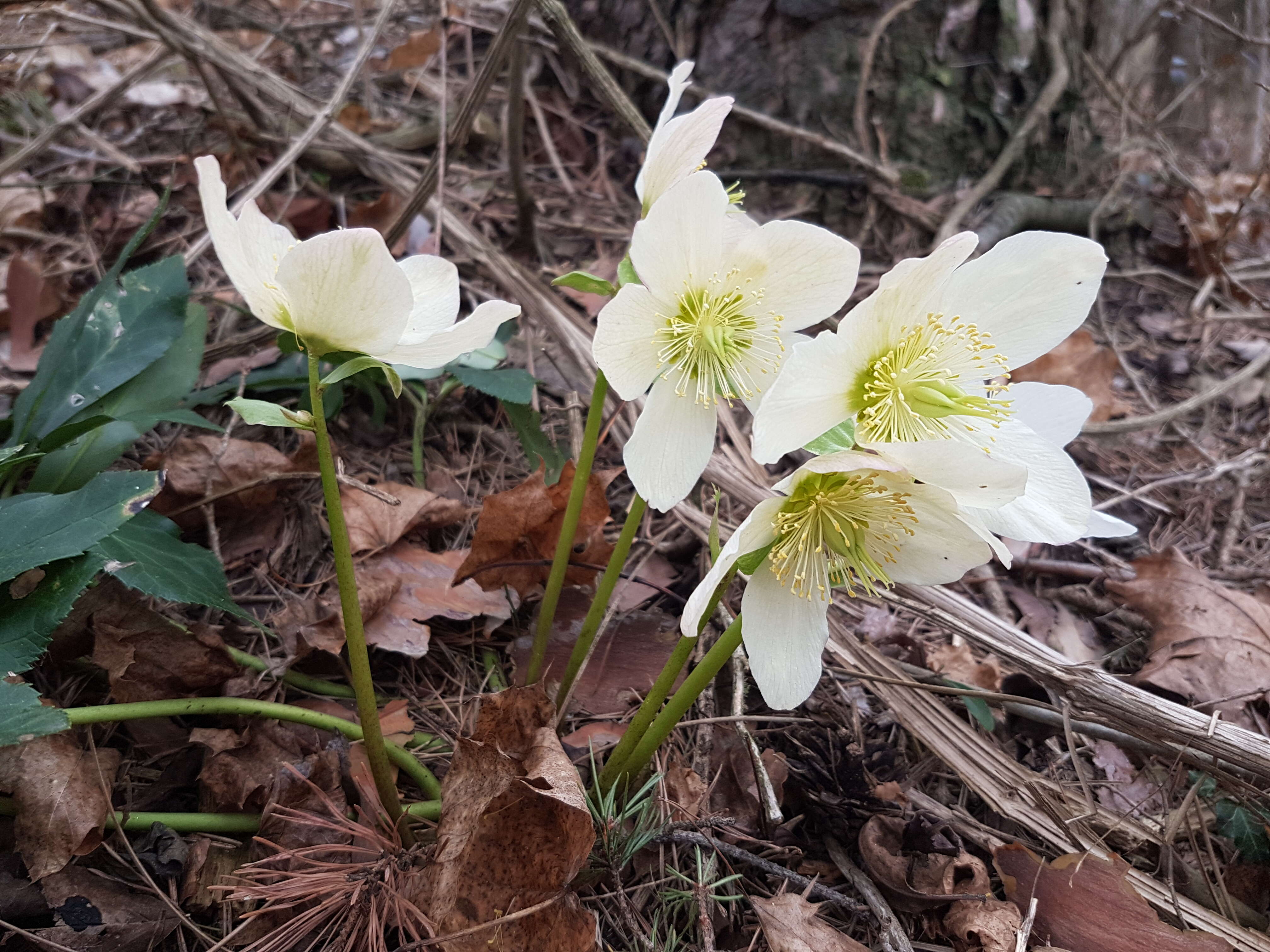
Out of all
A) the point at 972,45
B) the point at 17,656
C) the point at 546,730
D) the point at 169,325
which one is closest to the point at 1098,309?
the point at 972,45

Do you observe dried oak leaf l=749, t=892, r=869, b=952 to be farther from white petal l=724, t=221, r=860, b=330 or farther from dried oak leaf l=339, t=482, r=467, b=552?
dried oak leaf l=339, t=482, r=467, b=552

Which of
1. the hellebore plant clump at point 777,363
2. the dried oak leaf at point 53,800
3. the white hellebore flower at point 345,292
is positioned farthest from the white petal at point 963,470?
the dried oak leaf at point 53,800

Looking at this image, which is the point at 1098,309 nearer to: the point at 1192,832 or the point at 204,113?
the point at 1192,832

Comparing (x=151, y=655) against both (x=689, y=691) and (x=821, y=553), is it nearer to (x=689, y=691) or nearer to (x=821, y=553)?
(x=689, y=691)

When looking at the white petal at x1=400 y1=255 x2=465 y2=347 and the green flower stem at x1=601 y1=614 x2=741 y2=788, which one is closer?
the green flower stem at x1=601 y1=614 x2=741 y2=788

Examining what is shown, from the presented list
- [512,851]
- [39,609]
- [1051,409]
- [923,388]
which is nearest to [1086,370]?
[1051,409]

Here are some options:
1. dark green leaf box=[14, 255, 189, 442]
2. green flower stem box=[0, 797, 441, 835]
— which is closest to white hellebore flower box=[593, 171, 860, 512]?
green flower stem box=[0, 797, 441, 835]
